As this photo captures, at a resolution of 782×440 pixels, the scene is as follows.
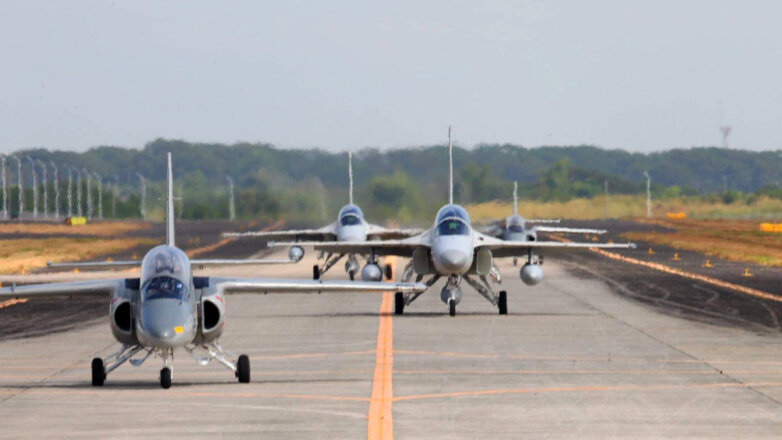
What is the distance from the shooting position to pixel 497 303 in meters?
33.8

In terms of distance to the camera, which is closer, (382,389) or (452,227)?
(382,389)

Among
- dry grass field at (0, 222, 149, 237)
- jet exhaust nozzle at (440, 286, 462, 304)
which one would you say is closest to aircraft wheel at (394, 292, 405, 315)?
jet exhaust nozzle at (440, 286, 462, 304)

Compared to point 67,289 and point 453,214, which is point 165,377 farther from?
point 453,214

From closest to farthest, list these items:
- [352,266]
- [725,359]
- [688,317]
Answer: [725,359], [688,317], [352,266]

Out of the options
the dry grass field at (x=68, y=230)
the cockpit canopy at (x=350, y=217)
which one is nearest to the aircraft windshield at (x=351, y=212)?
the cockpit canopy at (x=350, y=217)

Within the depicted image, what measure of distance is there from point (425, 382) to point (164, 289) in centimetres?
404

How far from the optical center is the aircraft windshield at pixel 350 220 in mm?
49781

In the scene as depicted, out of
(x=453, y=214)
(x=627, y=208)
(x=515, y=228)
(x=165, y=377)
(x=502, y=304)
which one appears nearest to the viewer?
(x=165, y=377)

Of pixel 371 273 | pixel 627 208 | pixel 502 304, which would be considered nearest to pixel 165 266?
pixel 371 273

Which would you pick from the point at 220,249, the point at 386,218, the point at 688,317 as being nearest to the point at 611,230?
the point at 220,249

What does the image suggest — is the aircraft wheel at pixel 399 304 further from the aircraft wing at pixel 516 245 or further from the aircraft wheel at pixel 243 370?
the aircraft wheel at pixel 243 370

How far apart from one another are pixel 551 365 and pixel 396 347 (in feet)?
12.9

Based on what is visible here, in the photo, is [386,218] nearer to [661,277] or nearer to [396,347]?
[661,277]

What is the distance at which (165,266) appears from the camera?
1936 cm
